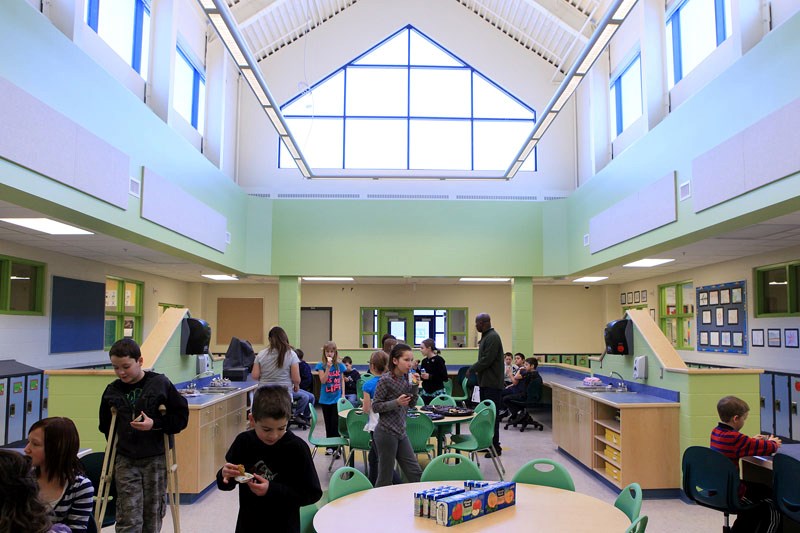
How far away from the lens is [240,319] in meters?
14.6

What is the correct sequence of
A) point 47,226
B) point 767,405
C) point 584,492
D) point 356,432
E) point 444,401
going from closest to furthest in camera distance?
point 356,432 < point 584,492 < point 47,226 < point 444,401 < point 767,405

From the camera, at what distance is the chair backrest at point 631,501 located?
9.84ft

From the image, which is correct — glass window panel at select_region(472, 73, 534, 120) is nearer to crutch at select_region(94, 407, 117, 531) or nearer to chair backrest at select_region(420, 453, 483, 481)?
chair backrest at select_region(420, 453, 483, 481)

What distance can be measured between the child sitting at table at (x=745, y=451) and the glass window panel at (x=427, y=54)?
10536mm

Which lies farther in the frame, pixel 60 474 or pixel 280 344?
pixel 280 344

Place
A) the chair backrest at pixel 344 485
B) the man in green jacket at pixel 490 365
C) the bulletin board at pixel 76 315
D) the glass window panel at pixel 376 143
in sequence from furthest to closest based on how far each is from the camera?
the glass window panel at pixel 376 143
the bulletin board at pixel 76 315
the man in green jacket at pixel 490 365
the chair backrest at pixel 344 485

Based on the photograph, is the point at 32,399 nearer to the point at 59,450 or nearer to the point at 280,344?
the point at 280,344

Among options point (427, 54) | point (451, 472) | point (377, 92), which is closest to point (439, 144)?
point (377, 92)

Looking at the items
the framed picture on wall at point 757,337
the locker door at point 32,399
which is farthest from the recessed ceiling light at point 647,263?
the locker door at point 32,399

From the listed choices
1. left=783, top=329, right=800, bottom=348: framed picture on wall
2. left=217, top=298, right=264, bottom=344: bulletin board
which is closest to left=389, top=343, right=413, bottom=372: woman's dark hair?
left=783, top=329, right=800, bottom=348: framed picture on wall

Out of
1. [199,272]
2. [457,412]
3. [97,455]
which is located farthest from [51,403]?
[199,272]

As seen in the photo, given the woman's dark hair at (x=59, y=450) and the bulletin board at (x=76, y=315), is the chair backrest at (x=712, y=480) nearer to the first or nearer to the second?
the woman's dark hair at (x=59, y=450)

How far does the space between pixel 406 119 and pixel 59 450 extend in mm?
11372

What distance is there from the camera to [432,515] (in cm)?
287
